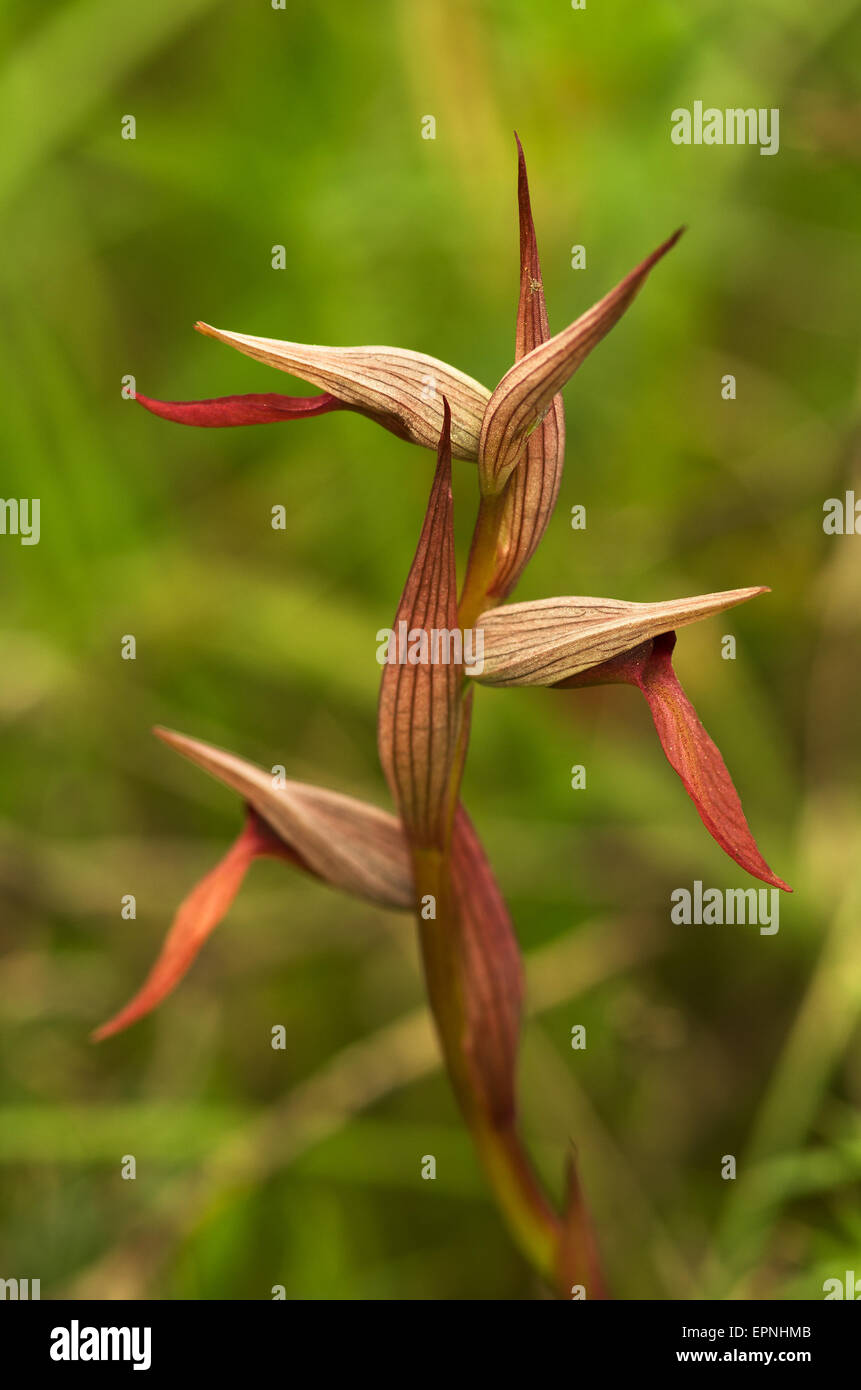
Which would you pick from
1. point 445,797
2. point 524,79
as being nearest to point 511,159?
point 524,79

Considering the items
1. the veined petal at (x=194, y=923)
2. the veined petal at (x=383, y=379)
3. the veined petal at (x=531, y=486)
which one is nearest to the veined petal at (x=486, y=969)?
the veined petal at (x=194, y=923)

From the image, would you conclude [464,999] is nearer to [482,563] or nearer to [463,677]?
[463,677]

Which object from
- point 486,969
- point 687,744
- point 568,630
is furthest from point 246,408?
point 486,969

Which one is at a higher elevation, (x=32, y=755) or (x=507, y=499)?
(x=32, y=755)

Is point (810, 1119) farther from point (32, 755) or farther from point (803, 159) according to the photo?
point (803, 159)

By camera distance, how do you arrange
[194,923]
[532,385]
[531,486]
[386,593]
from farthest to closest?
[386,593] < [194,923] < [531,486] < [532,385]

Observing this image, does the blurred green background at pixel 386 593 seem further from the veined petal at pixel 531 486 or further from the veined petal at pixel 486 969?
the veined petal at pixel 531 486

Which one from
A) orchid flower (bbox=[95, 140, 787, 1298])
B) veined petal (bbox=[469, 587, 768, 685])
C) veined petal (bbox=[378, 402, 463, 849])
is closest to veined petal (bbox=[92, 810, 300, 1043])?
orchid flower (bbox=[95, 140, 787, 1298])

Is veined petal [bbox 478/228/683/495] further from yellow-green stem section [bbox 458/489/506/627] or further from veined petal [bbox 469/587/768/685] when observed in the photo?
veined petal [bbox 469/587/768/685]
